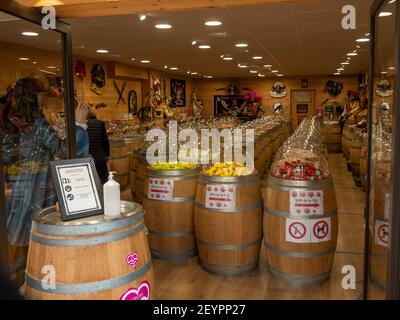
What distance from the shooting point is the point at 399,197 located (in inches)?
68.8

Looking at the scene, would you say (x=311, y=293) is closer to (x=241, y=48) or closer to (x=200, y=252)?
(x=200, y=252)

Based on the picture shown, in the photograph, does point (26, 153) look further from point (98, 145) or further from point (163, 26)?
point (98, 145)

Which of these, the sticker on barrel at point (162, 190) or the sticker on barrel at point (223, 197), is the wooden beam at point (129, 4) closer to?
the sticker on barrel at point (223, 197)

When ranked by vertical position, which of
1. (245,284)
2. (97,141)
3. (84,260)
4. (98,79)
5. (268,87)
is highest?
(268,87)

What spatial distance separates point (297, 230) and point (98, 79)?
8.15 m

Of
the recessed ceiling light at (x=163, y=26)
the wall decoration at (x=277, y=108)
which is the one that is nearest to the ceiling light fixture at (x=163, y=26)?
the recessed ceiling light at (x=163, y=26)

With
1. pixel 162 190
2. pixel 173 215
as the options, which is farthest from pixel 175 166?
pixel 173 215

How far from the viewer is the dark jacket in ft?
21.8

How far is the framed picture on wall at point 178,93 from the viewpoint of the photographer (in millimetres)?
16922

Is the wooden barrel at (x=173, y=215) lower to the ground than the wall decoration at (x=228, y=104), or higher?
lower

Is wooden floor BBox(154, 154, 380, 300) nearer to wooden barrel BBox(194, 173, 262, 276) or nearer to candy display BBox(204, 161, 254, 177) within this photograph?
wooden barrel BBox(194, 173, 262, 276)

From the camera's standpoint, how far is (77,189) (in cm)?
218

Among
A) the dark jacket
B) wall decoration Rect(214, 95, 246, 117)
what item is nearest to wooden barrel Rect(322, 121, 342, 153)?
wall decoration Rect(214, 95, 246, 117)

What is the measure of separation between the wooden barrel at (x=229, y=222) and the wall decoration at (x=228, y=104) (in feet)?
52.2
